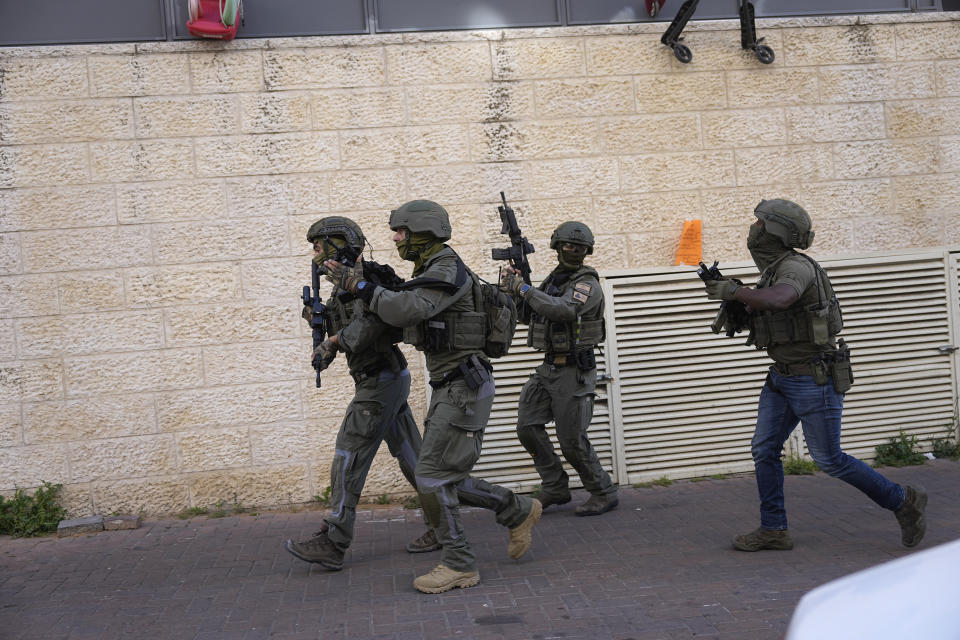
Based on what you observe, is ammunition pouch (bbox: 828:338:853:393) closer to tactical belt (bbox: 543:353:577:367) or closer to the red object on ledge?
tactical belt (bbox: 543:353:577:367)

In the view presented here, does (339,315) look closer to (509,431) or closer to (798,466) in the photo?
(509,431)

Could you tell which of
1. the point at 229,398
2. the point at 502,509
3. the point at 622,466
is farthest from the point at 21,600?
the point at 622,466

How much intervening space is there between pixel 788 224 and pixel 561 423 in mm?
2087

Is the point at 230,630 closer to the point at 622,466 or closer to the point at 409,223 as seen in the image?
the point at 409,223

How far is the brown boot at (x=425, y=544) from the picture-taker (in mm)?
5855

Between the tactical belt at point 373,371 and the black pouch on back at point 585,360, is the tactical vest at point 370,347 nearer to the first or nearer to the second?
the tactical belt at point 373,371

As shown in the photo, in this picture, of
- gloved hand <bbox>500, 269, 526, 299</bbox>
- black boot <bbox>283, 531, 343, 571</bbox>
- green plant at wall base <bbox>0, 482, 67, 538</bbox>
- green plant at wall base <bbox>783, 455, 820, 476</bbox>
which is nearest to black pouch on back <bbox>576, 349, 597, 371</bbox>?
gloved hand <bbox>500, 269, 526, 299</bbox>

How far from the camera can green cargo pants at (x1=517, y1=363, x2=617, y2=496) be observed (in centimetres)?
638

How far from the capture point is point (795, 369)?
5312 mm

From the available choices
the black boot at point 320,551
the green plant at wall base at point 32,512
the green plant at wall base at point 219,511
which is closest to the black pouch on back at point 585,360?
the black boot at point 320,551

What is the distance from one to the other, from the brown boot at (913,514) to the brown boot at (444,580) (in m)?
2.51

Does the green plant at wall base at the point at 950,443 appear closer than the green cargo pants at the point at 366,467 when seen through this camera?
No

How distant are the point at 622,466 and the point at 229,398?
3.17 m

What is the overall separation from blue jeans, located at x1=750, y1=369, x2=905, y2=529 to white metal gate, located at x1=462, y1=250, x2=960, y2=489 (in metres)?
1.96
